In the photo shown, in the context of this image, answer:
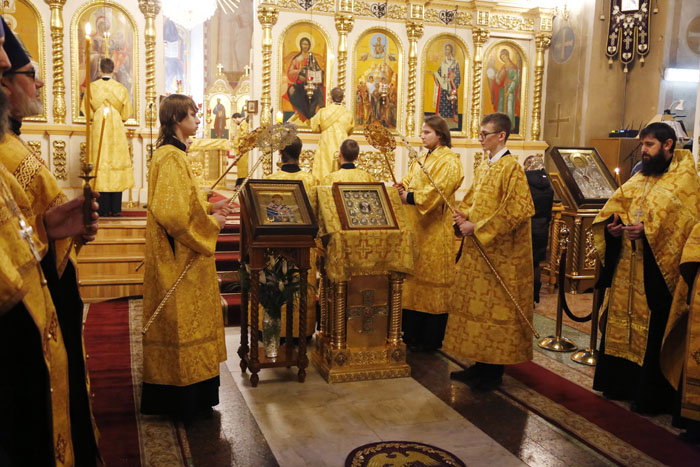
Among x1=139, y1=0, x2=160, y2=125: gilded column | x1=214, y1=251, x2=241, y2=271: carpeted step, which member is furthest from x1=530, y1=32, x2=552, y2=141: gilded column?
x1=214, y1=251, x2=241, y2=271: carpeted step

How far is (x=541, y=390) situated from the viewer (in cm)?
430

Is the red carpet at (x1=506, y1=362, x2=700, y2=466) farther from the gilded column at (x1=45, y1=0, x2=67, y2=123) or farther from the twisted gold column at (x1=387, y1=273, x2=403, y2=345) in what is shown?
the gilded column at (x1=45, y1=0, x2=67, y2=123)

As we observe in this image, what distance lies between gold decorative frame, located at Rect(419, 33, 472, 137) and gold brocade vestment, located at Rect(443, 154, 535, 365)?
7.67 m

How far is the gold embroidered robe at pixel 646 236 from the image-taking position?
379cm

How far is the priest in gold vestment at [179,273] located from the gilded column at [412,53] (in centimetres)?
831

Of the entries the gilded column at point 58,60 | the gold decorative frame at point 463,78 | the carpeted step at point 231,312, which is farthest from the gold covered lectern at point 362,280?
the gold decorative frame at point 463,78

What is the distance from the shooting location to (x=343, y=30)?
10898 millimetres

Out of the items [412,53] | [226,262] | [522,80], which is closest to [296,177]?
[226,262]

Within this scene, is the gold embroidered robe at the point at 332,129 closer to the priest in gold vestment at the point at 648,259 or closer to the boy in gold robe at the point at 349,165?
the boy in gold robe at the point at 349,165

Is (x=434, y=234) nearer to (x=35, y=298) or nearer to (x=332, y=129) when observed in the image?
(x=35, y=298)

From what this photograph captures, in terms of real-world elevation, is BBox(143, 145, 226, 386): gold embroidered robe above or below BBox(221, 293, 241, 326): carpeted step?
above

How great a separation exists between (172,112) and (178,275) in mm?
868

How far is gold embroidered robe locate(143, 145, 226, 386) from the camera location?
3.33m

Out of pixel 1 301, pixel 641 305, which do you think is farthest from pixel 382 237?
pixel 1 301
